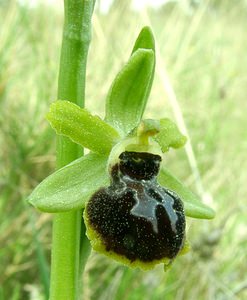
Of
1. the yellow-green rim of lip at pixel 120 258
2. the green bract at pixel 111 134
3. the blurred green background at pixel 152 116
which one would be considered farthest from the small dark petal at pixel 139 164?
the blurred green background at pixel 152 116

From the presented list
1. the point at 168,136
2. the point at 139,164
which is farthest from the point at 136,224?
the point at 168,136

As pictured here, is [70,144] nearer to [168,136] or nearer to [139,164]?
[139,164]

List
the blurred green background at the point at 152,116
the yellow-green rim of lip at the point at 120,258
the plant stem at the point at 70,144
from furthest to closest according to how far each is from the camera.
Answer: the blurred green background at the point at 152,116, the plant stem at the point at 70,144, the yellow-green rim of lip at the point at 120,258

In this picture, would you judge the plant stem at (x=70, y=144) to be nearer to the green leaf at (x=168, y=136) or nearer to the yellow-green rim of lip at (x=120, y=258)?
the yellow-green rim of lip at (x=120, y=258)

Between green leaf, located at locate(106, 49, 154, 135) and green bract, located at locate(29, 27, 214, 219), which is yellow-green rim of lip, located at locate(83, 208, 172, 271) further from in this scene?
green leaf, located at locate(106, 49, 154, 135)

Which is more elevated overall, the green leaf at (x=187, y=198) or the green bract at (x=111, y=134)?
the green bract at (x=111, y=134)

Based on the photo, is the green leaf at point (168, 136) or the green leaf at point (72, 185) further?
the green leaf at point (168, 136)
